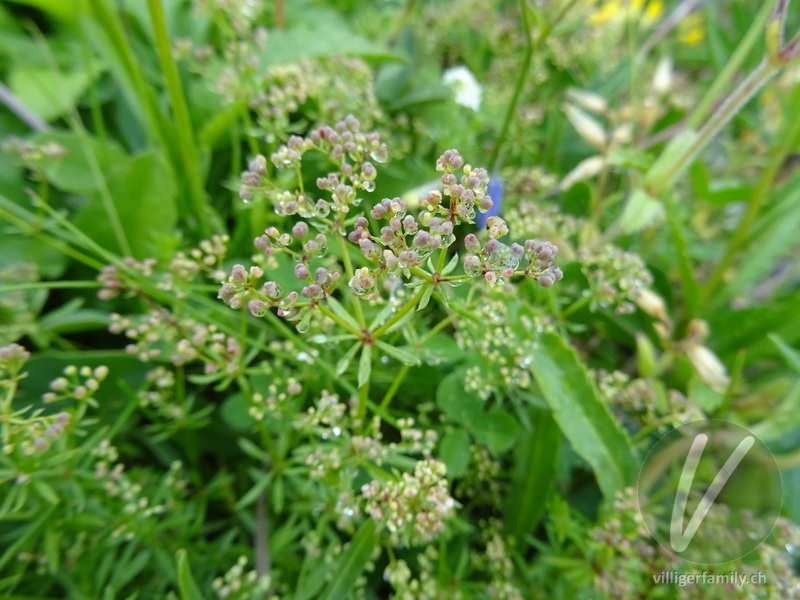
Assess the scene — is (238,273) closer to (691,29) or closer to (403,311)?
(403,311)

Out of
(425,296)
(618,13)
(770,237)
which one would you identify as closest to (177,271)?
(425,296)

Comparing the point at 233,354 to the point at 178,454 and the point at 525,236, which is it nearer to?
the point at 178,454

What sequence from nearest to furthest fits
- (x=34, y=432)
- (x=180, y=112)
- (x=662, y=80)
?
(x=34, y=432)
(x=180, y=112)
(x=662, y=80)

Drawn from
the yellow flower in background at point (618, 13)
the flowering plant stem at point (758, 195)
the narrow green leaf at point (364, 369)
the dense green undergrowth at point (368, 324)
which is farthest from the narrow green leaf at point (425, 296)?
the yellow flower in background at point (618, 13)

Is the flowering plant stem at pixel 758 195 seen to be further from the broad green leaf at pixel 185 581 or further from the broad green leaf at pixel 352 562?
the broad green leaf at pixel 185 581

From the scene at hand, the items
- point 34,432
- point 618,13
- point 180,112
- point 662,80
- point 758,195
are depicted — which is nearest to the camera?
point 34,432

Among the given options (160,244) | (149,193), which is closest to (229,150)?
(149,193)

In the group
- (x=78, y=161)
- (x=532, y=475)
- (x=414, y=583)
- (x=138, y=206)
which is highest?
(x=78, y=161)

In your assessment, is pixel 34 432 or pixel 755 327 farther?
pixel 755 327

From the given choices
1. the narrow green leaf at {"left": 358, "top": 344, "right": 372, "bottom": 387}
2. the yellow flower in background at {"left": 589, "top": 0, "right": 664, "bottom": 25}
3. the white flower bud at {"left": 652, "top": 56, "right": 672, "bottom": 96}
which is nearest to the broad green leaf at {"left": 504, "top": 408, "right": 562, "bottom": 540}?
the narrow green leaf at {"left": 358, "top": 344, "right": 372, "bottom": 387}
